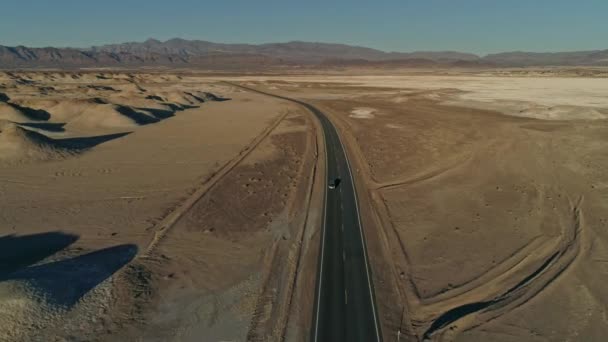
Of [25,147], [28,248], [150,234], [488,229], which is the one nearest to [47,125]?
[25,147]

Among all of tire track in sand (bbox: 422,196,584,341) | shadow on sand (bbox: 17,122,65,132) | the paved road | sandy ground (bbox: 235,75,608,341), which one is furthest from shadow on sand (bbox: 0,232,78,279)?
shadow on sand (bbox: 17,122,65,132)

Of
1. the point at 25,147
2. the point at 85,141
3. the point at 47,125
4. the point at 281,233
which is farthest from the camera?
the point at 47,125

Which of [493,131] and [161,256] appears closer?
[161,256]

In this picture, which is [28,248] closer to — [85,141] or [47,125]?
[85,141]

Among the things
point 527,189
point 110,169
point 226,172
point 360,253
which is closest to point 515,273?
point 360,253

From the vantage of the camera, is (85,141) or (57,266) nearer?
(57,266)

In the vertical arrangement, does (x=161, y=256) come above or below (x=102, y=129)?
below

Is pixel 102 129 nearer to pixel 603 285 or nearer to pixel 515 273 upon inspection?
pixel 515 273

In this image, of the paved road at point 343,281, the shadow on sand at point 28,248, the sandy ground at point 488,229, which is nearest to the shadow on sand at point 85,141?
the shadow on sand at point 28,248
